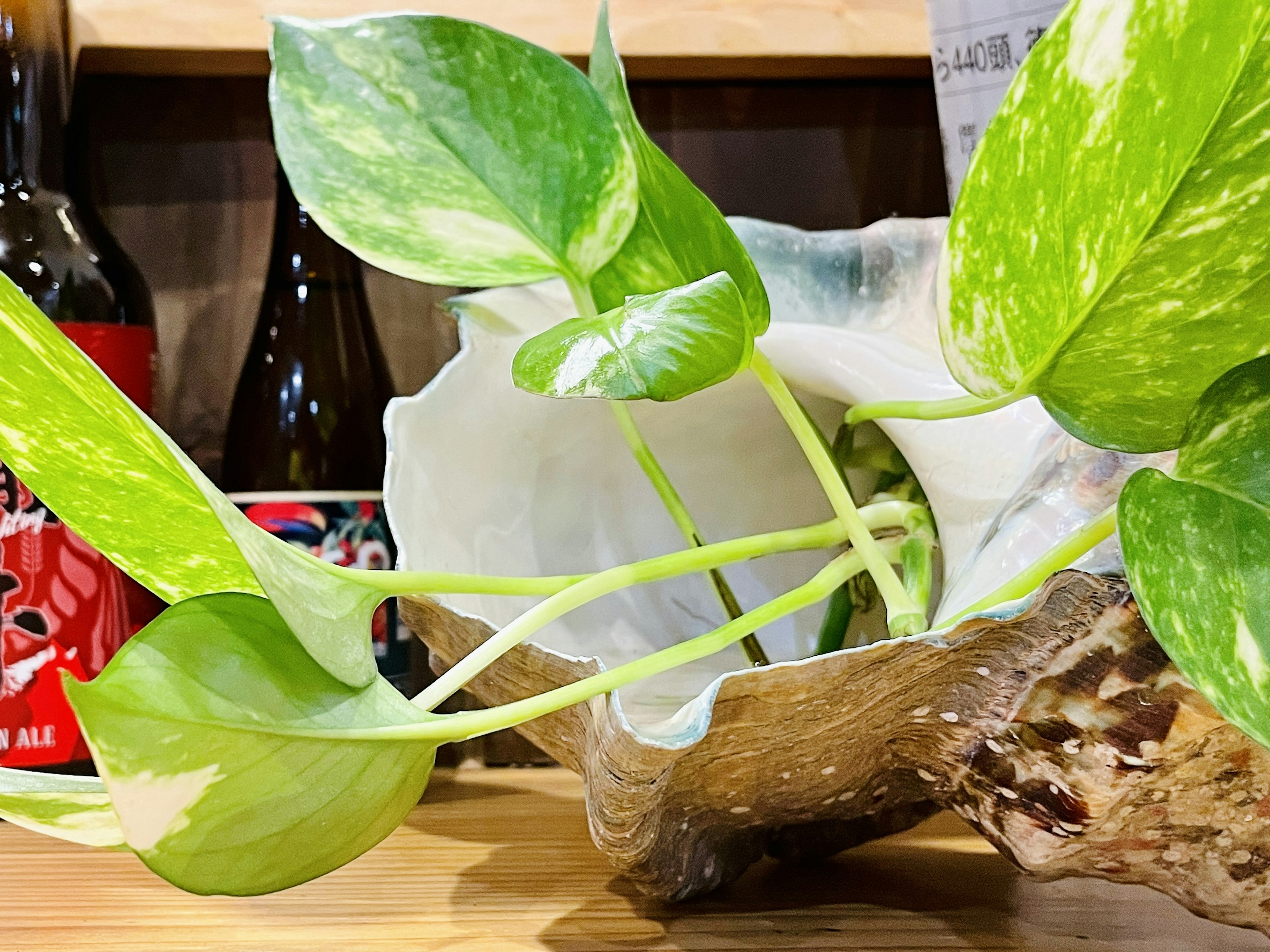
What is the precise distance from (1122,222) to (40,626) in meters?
0.50

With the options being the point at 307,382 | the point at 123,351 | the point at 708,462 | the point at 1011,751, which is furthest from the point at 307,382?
the point at 1011,751

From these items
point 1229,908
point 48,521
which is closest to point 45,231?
point 48,521

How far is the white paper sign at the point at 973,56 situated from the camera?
0.49 metres

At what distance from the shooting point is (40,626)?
53 centimetres

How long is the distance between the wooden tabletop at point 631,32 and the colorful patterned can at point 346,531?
0.27m

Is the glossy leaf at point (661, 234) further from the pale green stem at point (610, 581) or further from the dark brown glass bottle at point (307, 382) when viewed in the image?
the dark brown glass bottle at point (307, 382)

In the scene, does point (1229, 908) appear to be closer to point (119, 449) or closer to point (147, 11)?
point (119, 449)

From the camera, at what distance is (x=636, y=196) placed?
34 centimetres

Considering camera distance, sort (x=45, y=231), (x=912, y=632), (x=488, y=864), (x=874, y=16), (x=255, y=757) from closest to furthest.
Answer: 1. (x=255, y=757)
2. (x=912, y=632)
3. (x=488, y=864)
4. (x=45, y=231)
5. (x=874, y=16)

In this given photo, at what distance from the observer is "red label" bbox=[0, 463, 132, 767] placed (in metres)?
0.52

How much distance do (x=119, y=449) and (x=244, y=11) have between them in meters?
0.50

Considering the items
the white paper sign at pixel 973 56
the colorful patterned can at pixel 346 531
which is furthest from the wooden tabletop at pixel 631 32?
the colorful patterned can at pixel 346 531

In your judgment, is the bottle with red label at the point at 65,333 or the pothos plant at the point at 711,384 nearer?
the pothos plant at the point at 711,384

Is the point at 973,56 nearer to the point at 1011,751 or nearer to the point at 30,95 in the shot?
the point at 1011,751
